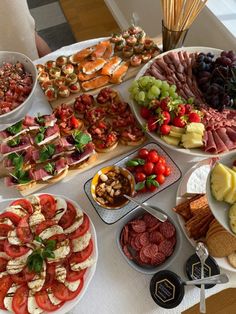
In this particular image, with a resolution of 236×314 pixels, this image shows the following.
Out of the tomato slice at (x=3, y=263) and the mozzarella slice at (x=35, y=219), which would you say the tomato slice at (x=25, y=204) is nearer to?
the mozzarella slice at (x=35, y=219)

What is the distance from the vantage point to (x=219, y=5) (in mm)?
1612

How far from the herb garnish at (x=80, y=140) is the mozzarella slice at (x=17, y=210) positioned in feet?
0.93

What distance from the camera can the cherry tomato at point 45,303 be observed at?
2.87 feet

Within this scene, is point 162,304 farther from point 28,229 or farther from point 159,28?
point 159,28

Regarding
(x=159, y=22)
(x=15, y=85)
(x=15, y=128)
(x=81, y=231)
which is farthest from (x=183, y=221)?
(x=159, y=22)

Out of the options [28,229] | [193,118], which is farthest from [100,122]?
[28,229]

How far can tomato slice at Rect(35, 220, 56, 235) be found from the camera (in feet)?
3.19

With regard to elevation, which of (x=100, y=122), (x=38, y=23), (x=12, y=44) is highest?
(x=12, y=44)

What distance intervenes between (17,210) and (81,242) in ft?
0.70

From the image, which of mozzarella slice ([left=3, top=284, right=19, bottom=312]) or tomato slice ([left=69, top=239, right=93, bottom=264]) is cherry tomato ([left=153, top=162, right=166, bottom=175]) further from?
mozzarella slice ([left=3, top=284, right=19, bottom=312])

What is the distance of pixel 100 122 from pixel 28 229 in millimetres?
483

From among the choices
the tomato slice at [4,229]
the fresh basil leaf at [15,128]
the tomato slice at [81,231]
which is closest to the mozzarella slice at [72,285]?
the tomato slice at [81,231]

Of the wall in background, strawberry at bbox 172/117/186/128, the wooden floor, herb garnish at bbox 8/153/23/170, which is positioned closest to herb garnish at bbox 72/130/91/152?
herb garnish at bbox 8/153/23/170

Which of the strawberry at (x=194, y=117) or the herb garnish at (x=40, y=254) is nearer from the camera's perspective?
the herb garnish at (x=40, y=254)
